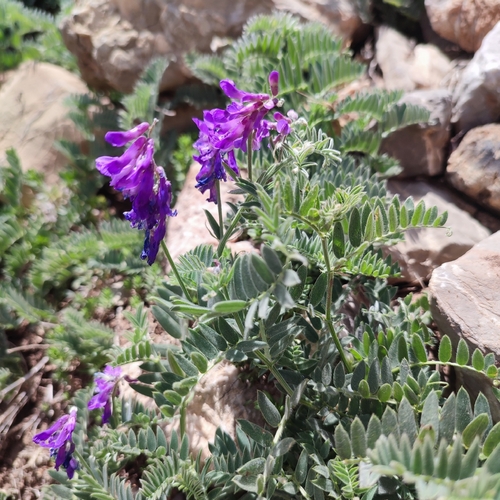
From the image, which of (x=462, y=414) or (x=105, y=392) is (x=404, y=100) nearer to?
(x=462, y=414)

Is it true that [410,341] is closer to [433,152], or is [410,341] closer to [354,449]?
[354,449]

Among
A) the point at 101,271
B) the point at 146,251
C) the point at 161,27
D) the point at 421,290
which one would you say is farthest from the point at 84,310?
the point at 161,27

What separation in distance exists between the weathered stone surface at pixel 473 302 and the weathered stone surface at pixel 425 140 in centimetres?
77

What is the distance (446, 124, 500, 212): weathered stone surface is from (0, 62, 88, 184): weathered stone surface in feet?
7.96

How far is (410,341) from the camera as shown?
160 cm

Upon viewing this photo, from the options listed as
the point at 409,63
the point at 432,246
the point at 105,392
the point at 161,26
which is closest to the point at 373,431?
the point at 105,392

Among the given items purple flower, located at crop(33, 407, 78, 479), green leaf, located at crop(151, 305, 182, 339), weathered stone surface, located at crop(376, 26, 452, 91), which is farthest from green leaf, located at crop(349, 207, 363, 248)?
weathered stone surface, located at crop(376, 26, 452, 91)

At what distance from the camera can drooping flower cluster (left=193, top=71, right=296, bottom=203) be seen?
133 centimetres

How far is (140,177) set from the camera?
127 centimetres

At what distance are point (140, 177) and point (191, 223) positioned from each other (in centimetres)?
120

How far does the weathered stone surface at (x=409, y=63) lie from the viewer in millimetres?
2713

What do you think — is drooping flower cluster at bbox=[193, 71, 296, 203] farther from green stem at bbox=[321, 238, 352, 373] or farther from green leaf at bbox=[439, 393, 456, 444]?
green leaf at bbox=[439, 393, 456, 444]

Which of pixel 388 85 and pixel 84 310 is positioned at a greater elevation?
pixel 388 85

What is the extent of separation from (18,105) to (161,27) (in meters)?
1.17
